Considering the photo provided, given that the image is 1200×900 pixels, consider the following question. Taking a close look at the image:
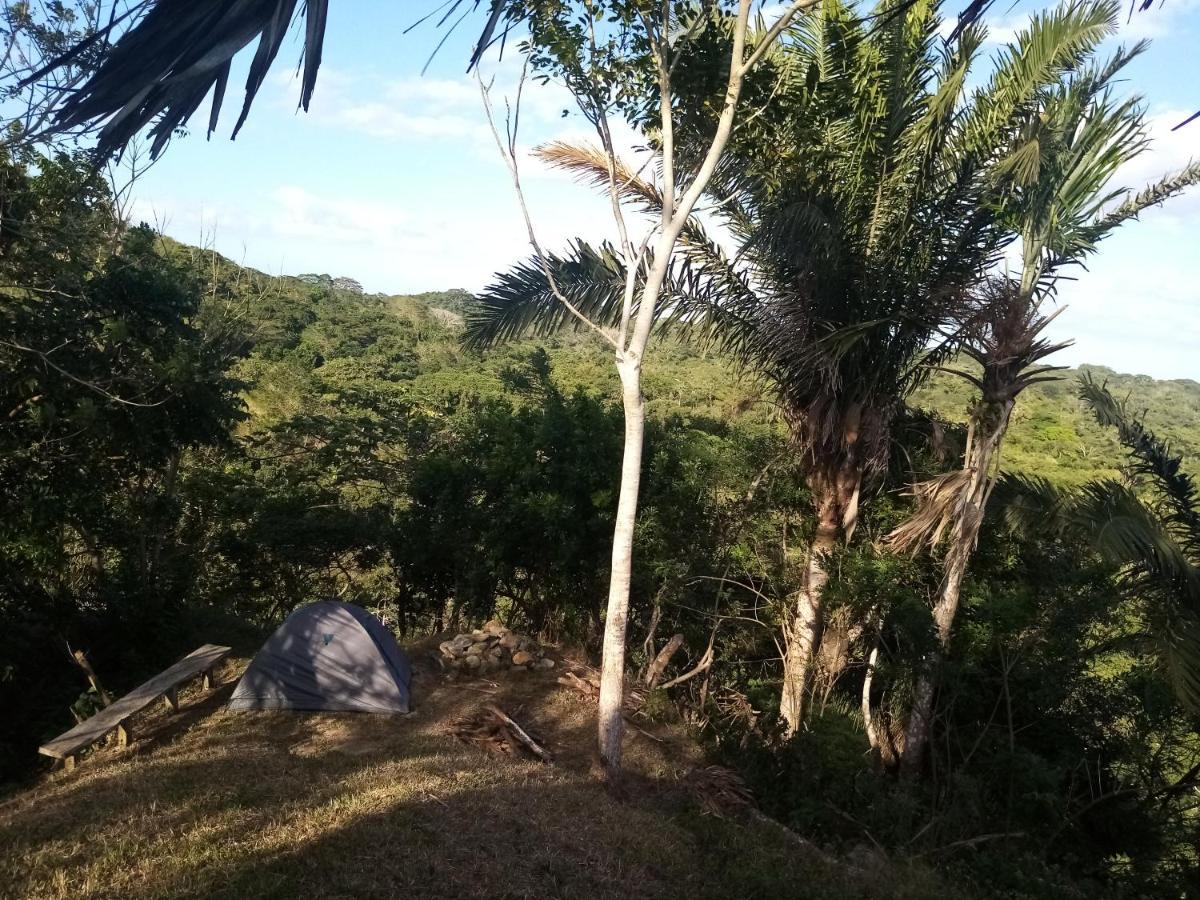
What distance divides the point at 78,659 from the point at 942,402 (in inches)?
1061

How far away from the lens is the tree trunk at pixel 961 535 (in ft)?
27.2

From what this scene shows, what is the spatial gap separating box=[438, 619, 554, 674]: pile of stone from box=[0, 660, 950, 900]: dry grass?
6.57 ft

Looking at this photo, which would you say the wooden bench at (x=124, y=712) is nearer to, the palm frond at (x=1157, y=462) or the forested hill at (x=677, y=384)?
the forested hill at (x=677, y=384)

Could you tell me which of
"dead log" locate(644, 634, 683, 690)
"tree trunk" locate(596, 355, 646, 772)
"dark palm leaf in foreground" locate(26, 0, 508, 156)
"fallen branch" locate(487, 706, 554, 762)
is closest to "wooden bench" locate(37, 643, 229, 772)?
"fallen branch" locate(487, 706, 554, 762)

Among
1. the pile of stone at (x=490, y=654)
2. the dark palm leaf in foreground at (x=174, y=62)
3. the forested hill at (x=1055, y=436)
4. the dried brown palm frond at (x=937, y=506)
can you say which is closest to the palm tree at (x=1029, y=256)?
the dried brown palm frond at (x=937, y=506)

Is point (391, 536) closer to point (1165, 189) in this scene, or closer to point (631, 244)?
point (631, 244)

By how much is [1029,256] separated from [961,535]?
9.34 feet

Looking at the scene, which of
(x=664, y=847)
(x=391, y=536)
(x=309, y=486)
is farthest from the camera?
(x=309, y=486)

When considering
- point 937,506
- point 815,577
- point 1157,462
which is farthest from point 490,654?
point 1157,462

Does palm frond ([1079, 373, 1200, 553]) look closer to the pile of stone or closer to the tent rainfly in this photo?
the pile of stone

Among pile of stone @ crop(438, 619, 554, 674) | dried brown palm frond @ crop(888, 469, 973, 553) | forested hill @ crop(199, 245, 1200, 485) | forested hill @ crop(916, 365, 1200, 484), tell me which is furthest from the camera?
forested hill @ crop(916, 365, 1200, 484)

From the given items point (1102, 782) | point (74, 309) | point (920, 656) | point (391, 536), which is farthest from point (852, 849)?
point (74, 309)

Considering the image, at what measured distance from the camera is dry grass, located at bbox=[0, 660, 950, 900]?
5098 millimetres

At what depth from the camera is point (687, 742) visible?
9.70 meters
